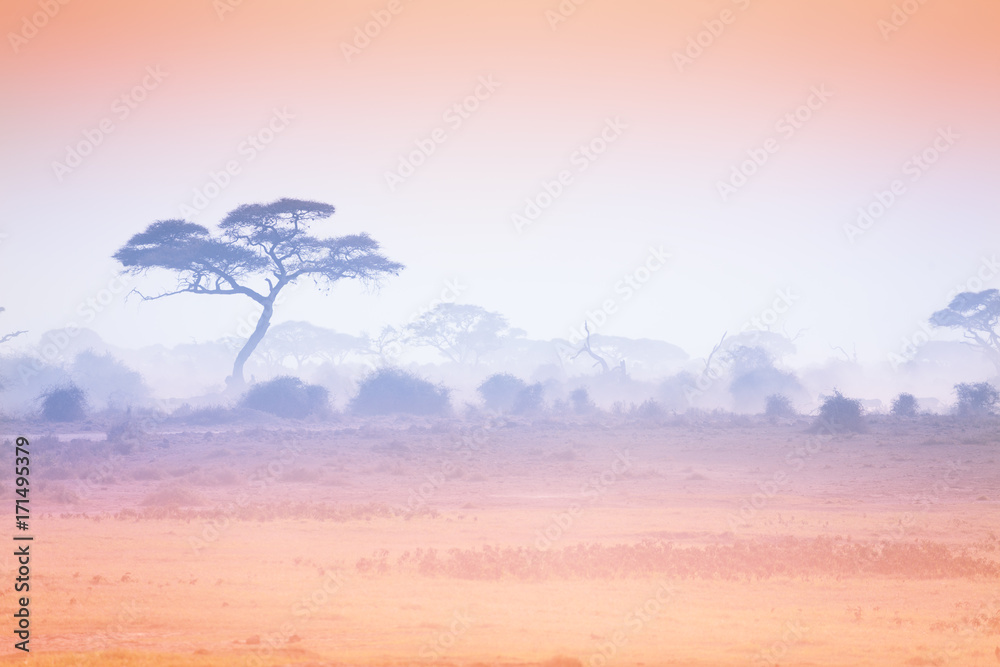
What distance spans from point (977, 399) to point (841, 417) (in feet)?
45.4

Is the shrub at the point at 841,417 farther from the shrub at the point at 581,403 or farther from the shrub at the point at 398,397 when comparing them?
the shrub at the point at 398,397

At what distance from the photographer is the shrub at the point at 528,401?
47.0 meters

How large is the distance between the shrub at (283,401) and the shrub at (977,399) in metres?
28.8

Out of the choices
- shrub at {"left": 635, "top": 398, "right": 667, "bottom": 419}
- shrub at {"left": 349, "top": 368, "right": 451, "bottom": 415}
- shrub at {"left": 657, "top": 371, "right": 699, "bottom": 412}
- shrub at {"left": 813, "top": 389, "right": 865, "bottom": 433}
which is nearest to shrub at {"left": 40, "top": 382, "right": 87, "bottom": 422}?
shrub at {"left": 349, "top": 368, "right": 451, "bottom": 415}

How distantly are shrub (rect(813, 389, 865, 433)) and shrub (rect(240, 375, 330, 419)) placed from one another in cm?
2150

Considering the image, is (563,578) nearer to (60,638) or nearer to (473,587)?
(473,587)

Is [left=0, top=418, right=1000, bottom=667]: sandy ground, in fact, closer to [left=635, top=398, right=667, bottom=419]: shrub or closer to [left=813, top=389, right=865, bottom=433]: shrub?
[left=813, top=389, right=865, bottom=433]: shrub

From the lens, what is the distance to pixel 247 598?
40.2 ft

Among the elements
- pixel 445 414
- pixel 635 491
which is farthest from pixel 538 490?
pixel 445 414

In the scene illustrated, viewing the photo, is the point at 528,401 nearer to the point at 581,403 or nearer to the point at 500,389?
the point at 581,403

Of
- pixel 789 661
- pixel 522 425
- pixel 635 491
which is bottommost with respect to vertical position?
pixel 789 661

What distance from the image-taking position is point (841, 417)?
35.1m

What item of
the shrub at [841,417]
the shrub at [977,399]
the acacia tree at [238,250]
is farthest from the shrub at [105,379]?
the shrub at [977,399]

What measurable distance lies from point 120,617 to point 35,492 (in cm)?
1293
